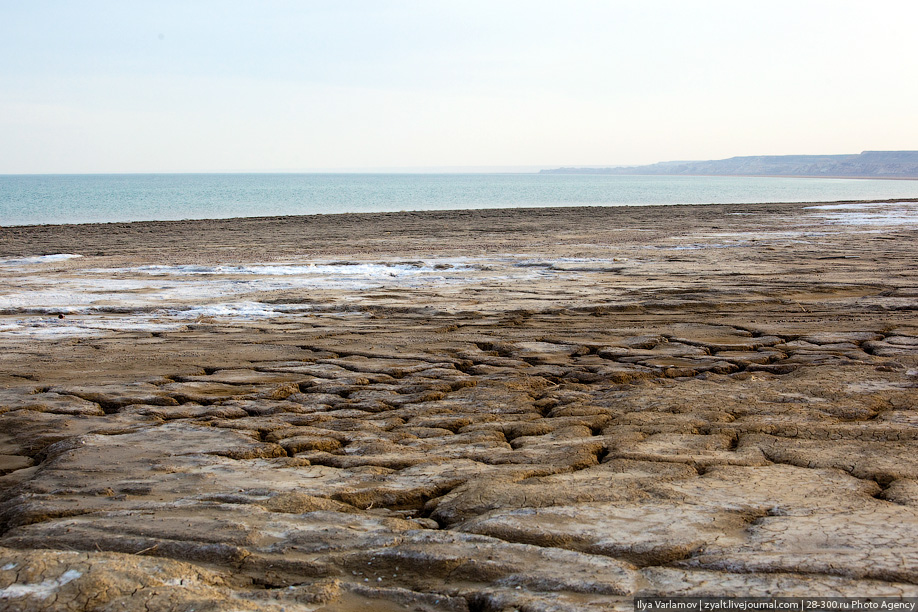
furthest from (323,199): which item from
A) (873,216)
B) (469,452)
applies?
(469,452)

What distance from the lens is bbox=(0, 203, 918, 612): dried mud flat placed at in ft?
8.70

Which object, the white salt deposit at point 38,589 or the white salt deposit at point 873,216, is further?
the white salt deposit at point 873,216

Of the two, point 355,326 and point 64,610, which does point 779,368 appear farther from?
point 64,610

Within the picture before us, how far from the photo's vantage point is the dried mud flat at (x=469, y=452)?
2.65 meters

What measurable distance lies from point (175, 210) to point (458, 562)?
38.5 m

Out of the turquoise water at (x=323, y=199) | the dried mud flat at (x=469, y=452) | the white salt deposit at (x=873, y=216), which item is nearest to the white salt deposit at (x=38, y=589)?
the dried mud flat at (x=469, y=452)

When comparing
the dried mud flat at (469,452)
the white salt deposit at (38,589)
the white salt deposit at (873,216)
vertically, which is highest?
the white salt deposit at (873,216)

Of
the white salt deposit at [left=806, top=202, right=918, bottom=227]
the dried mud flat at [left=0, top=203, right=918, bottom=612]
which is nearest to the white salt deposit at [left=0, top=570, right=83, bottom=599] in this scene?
the dried mud flat at [left=0, top=203, right=918, bottom=612]

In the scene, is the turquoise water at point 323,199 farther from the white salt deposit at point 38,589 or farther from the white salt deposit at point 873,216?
the white salt deposit at point 38,589

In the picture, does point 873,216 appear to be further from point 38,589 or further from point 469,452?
point 38,589

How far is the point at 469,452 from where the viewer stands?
13.3 ft

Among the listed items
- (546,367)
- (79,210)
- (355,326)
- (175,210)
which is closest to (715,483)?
(546,367)

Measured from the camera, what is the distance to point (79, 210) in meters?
39.2

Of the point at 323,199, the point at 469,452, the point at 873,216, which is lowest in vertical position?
the point at 469,452
